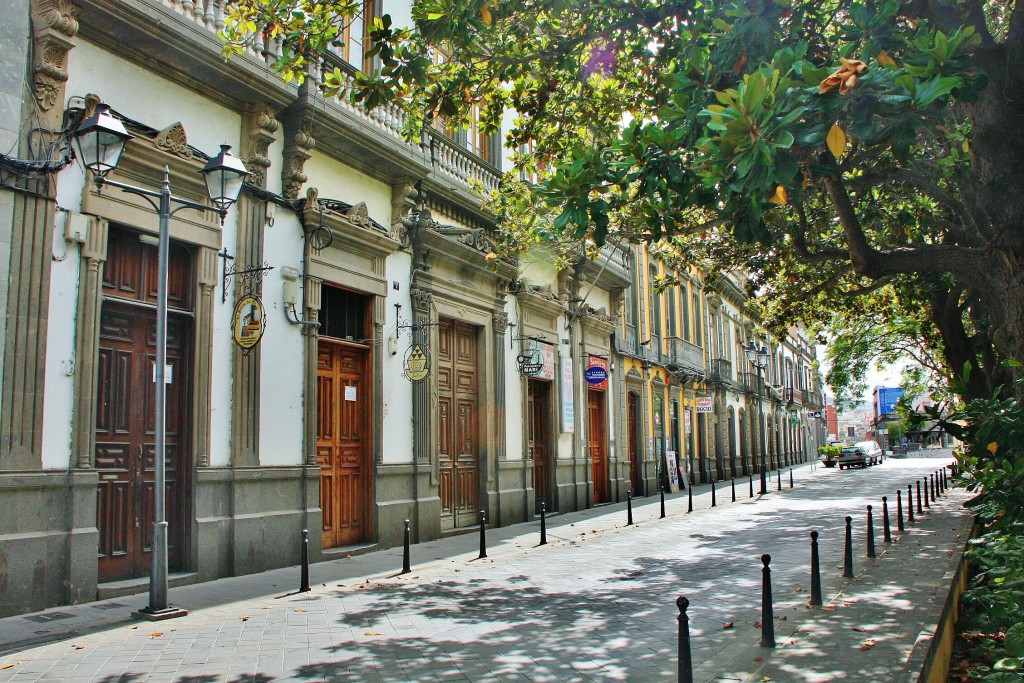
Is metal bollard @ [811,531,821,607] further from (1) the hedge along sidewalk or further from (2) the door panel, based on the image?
(2) the door panel

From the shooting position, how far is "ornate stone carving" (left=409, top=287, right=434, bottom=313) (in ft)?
47.7

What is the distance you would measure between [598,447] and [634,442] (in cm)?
350

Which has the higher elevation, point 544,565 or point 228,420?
point 228,420

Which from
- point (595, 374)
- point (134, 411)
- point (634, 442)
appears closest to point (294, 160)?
point (134, 411)

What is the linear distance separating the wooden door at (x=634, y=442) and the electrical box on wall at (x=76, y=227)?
62.7 ft

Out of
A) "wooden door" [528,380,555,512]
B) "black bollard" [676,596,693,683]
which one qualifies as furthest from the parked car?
"black bollard" [676,596,693,683]

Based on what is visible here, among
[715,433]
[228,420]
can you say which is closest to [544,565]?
[228,420]

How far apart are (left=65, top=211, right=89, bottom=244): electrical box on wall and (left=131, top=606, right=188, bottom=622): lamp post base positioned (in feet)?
13.1

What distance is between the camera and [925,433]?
25.9 ft

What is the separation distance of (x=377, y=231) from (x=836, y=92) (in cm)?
941

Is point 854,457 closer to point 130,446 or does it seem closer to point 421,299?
point 421,299

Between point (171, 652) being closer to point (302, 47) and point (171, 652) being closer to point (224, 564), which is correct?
point (224, 564)

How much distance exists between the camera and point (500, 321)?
683 inches

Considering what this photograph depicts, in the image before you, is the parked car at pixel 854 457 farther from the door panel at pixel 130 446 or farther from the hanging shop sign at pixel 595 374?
the door panel at pixel 130 446
